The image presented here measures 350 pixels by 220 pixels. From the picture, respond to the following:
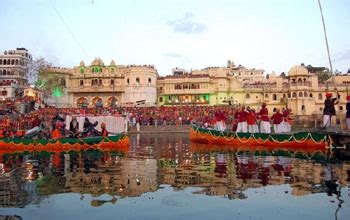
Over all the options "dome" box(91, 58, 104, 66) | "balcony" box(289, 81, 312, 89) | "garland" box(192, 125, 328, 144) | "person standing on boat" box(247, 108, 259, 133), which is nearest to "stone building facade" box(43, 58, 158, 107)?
"dome" box(91, 58, 104, 66)

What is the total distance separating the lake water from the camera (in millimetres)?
6727

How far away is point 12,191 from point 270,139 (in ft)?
50.4

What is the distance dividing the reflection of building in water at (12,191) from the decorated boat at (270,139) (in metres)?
13.8

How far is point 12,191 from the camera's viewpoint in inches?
347

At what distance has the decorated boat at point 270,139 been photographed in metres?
18.7

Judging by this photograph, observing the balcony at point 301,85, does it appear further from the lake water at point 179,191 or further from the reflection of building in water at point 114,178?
the reflection of building in water at point 114,178

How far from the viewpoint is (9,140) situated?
20938 millimetres

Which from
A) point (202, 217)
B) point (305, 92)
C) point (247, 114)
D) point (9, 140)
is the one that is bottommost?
point (202, 217)

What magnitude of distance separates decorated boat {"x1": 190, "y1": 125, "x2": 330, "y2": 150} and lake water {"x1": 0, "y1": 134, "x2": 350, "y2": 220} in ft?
18.5

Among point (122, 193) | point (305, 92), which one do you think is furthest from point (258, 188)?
point (305, 92)

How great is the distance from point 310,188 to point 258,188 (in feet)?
4.01

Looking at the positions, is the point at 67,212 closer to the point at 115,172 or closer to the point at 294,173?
the point at 115,172

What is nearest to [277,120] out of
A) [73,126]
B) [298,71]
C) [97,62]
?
[73,126]

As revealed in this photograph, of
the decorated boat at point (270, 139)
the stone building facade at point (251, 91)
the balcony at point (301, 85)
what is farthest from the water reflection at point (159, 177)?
the balcony at point (301, 85)
